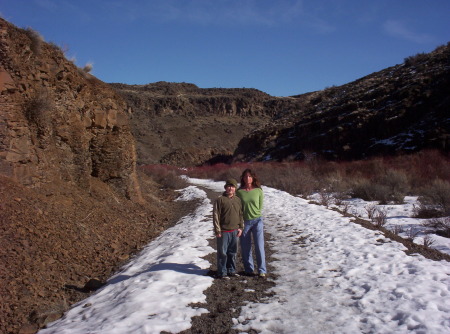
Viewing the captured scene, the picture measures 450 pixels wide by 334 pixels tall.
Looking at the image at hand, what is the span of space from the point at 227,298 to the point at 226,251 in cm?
83

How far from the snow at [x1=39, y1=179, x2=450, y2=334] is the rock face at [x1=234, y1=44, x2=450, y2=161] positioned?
17726 mm

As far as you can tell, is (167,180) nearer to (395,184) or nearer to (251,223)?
(395,184)

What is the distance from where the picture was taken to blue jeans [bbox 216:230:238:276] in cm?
530

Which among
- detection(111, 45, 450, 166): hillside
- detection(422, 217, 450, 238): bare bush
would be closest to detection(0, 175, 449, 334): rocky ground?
detection(422, 217, 450, 238): bare bush

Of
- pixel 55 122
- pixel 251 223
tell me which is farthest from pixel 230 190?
pixel 55 122

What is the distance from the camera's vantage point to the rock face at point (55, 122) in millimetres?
7523

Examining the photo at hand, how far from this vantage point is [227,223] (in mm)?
5293

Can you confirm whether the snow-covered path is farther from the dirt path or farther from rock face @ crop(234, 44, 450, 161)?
rock face @ crop(234, 44, 450, 161)

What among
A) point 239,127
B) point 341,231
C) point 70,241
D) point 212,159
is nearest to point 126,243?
point 70,241

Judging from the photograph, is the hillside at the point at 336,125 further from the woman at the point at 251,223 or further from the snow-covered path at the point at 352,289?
the woman at the point at 251,223

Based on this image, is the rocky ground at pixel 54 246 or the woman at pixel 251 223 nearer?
the rocky ground at pixel 54 246

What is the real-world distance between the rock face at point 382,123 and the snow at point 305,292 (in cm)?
1773

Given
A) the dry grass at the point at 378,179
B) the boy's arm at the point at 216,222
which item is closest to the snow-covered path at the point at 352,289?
the boy's arm at the point at 216,222

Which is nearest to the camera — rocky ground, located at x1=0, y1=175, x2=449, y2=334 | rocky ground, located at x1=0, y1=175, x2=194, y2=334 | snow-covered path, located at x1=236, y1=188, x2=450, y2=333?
snow-covered path, located at x1=236, y1=188, x2=450, y2=333
